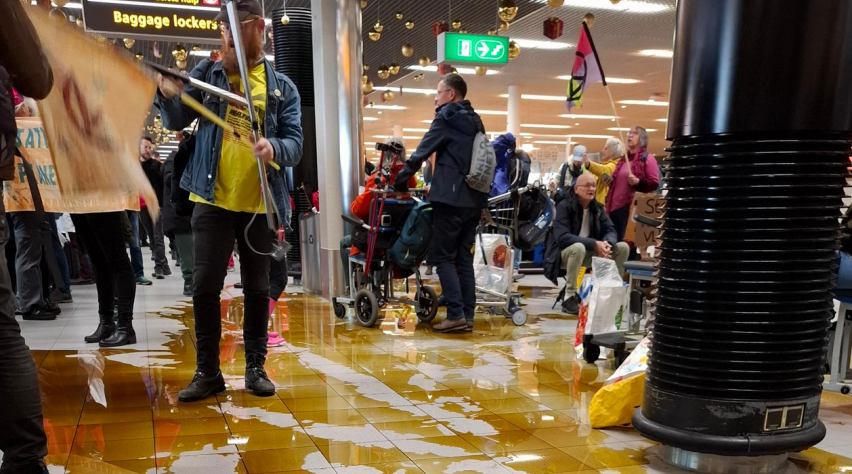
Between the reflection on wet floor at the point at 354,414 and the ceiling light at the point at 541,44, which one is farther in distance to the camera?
the ceiling light at the point at 541,44

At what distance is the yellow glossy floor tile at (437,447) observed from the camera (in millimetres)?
2564

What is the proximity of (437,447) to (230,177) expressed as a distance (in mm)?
1482

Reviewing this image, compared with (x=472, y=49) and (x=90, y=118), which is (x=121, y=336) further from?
(x=472, y=49)

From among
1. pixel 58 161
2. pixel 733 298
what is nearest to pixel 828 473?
pixel 733 298

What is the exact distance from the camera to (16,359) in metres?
1.88

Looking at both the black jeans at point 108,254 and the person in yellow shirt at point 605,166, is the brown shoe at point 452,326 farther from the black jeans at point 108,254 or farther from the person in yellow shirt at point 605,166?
the person in yellow shirt at point 605,166

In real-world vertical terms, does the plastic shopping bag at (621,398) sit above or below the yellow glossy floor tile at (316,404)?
above

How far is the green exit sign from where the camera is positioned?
8531 millimetres

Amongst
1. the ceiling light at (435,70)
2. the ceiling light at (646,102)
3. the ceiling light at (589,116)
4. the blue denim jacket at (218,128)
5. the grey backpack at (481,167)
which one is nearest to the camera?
the blue denim jacket at (218,128)

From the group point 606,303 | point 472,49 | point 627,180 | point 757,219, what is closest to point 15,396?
point 757,219

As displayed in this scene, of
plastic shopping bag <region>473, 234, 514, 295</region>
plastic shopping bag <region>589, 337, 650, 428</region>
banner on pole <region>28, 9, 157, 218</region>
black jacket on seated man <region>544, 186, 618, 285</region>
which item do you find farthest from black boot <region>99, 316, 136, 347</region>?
black jacket on seated man <region>544, 186, 618, 285</region>

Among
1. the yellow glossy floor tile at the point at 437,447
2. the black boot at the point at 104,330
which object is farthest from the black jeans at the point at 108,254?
the yellow glossy floor tile at the point at 437,447

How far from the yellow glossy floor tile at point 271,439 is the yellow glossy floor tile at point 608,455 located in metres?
1.02

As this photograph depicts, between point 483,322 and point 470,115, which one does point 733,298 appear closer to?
point 470,115
